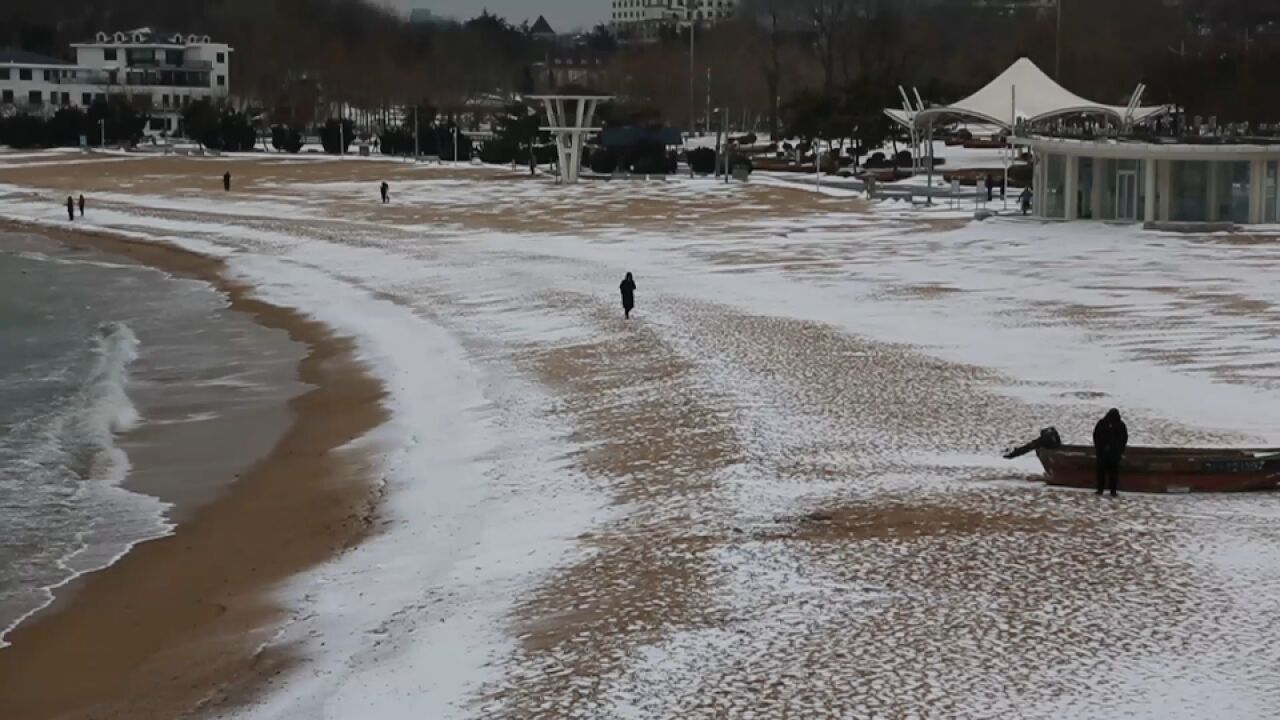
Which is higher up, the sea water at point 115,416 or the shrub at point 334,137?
the shrub at point 334,137

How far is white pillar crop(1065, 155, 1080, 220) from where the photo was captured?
5294 cm

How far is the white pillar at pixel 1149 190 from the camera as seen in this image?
50875 millimetres

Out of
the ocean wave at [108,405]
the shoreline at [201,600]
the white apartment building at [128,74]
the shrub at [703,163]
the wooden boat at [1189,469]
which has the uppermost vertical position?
the white apartment building at [128,74]

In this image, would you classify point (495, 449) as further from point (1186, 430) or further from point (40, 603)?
point (1186, 430)

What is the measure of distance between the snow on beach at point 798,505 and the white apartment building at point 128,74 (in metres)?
94.7

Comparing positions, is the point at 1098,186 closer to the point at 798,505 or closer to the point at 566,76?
the point at 798,505

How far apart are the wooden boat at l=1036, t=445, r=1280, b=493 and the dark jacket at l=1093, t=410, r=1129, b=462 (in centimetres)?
31

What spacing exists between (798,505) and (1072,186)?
35756 mm

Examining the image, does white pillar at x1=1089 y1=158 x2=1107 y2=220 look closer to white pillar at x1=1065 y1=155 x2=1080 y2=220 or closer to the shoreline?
white pillar at x1=1065 y1=155 x2=1080 y2=220

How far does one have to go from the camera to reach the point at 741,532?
744 inches

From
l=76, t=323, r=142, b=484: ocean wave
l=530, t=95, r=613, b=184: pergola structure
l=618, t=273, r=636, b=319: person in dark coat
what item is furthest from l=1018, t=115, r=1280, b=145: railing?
l=76, t=323, r=142, b=484: ocean wave

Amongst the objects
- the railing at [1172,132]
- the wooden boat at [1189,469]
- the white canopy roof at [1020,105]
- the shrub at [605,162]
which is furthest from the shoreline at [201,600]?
the shrub at [605,162]

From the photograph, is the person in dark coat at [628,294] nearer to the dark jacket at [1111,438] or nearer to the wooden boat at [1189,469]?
the wooden boat at [1189,469]

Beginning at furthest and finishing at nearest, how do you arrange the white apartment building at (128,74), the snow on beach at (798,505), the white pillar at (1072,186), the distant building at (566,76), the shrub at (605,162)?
the distant building at (566,76)
the white apartment building at (128,74)
the shrub at (605,162)
the white pillar at (1072,186)
the snow on beach at (798,505)
